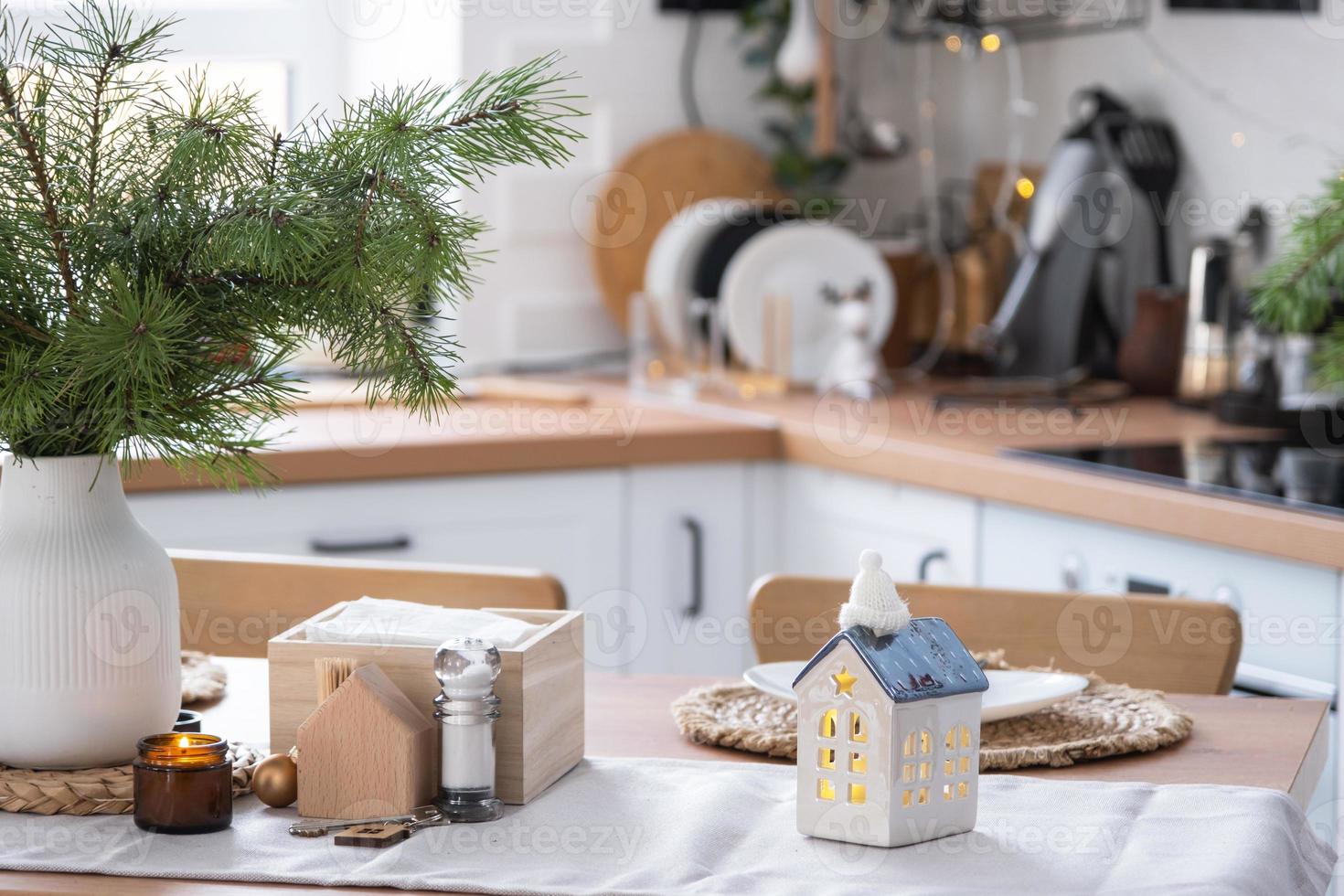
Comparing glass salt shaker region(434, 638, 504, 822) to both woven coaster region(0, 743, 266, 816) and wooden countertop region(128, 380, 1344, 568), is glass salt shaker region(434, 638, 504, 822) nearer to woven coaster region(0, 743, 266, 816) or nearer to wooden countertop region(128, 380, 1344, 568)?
woven coaster region(0, 743, 266, 816)

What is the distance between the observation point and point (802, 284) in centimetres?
271

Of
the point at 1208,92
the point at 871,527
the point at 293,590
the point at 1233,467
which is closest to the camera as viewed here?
the point at 293,590

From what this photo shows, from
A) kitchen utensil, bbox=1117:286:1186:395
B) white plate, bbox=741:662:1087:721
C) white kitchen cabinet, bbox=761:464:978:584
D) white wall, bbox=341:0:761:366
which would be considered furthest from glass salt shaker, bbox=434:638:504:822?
white wall, bbox=341:0:761:366

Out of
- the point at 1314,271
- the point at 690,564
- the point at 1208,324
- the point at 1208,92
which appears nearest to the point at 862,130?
the point at 1208,92

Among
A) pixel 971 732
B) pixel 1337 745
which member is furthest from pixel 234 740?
pixel 1337 745

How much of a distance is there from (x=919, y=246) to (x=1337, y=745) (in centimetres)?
147

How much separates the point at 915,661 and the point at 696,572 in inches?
58.7

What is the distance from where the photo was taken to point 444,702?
897 millimetres

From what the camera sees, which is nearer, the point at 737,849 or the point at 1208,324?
the point at 737,849

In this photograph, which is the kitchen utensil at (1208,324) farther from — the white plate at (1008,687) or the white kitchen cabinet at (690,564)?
the white plate at (1008,687)

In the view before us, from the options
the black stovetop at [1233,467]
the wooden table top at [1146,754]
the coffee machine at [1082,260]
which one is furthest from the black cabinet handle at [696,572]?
the wooden table top at [1146,754]

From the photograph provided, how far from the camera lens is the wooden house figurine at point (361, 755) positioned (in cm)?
89

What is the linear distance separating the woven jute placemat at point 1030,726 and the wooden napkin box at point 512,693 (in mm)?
113

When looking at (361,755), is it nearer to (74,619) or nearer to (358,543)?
(74,619)
